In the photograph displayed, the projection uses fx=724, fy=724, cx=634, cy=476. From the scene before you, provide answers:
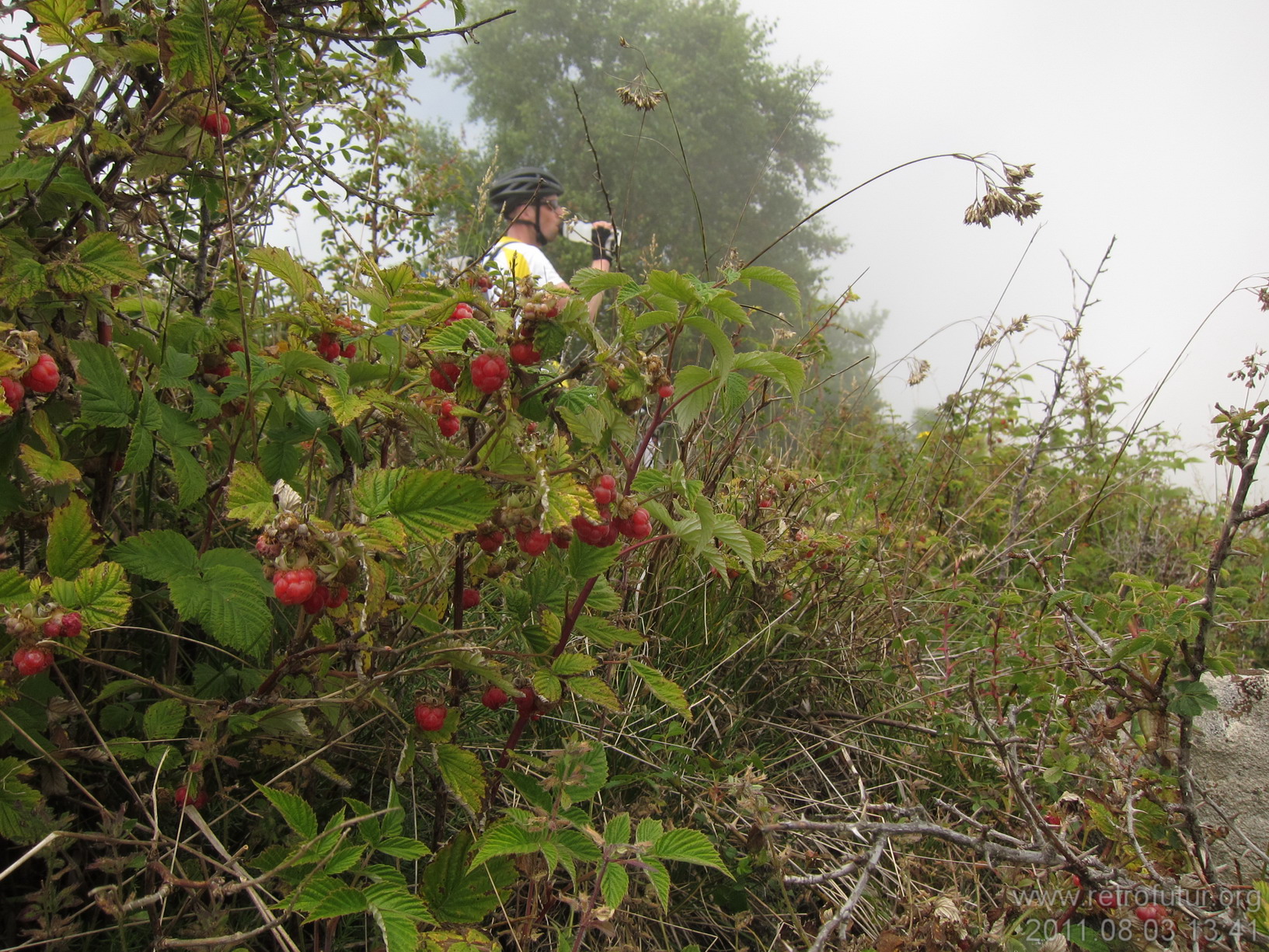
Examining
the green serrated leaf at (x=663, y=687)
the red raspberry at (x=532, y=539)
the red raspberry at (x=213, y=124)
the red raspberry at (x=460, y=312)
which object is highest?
the red raspberry at (x=213, y=124)

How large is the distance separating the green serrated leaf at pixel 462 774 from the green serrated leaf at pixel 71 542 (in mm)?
483

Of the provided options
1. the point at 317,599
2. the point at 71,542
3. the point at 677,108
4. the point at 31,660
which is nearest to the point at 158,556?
the point at 71,542

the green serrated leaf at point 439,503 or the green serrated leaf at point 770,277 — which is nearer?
the green serrated leaf at point 439,503

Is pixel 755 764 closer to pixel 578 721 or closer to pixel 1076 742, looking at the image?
pixel 578 721

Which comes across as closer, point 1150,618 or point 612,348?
point 612,348

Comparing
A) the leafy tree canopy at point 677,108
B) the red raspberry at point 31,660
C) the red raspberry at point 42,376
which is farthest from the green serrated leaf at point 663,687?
the leafy tree canopy at point 677,108

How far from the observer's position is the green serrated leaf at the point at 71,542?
0.85 meters

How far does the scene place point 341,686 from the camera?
100 cm

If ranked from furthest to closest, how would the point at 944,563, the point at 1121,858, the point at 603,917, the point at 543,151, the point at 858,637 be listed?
the point at 543,151, the point at 944,563, the point at 858,637, the point at 1121,858, the point at 603,917

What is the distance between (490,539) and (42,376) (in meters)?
0.51

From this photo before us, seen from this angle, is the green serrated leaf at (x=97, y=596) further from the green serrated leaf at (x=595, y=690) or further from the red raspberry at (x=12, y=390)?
the green serrated leaf at (x=595, y=690)

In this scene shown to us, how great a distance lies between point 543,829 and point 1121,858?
1016mm

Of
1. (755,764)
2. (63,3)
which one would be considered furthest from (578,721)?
(63,3)

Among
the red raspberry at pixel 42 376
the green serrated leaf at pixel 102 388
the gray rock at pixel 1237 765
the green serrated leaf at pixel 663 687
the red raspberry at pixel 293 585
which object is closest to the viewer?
the red raspberry at pixel 293 585
